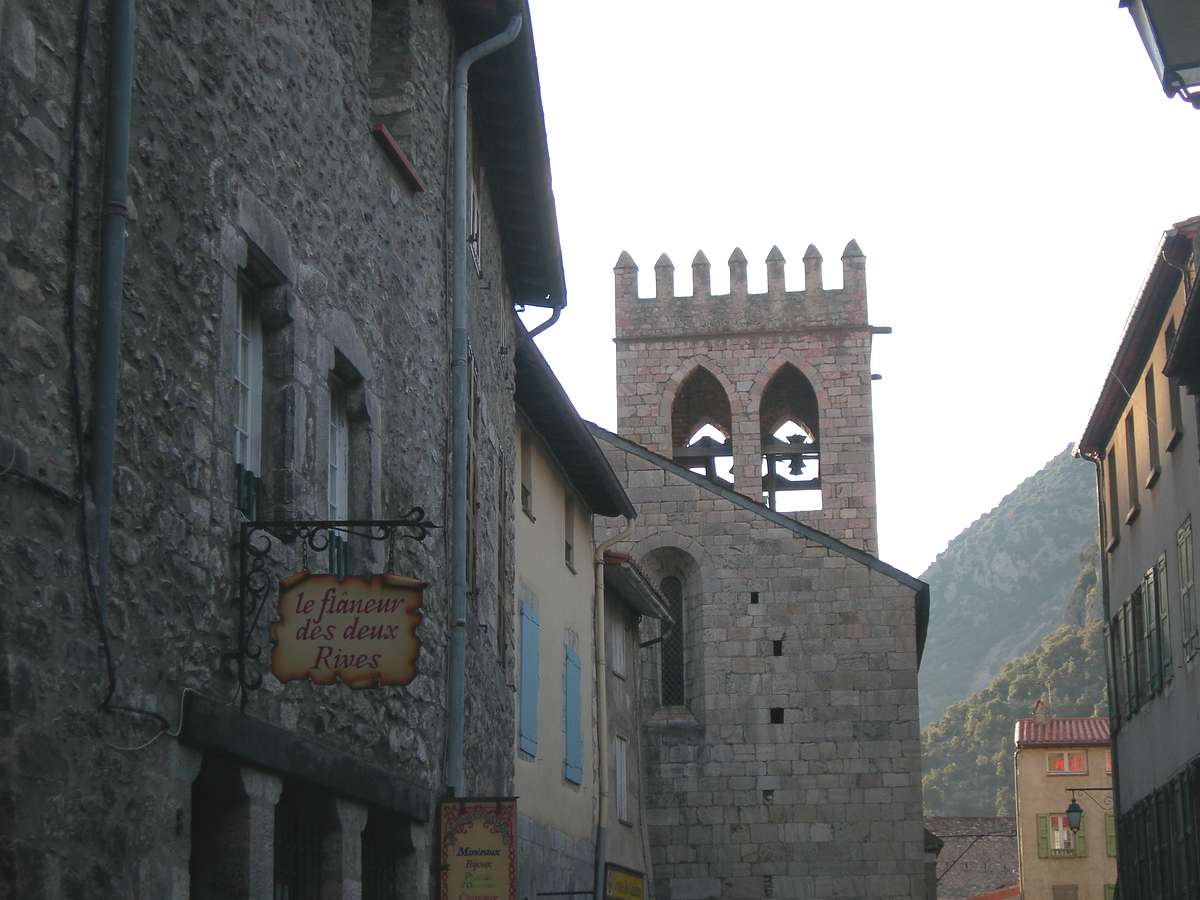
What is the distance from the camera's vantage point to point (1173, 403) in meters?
18.5

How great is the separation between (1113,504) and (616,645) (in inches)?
240

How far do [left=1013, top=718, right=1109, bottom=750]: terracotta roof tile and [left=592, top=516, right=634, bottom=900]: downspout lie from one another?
1437 inches

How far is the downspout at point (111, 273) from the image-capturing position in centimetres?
592

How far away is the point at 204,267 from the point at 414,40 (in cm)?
386

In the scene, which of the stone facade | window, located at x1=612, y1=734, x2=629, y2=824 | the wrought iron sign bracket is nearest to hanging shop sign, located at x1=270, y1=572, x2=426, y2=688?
the wrought iron sign bracket

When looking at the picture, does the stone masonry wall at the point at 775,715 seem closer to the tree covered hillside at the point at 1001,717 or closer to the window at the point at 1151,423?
the window at the point at 1151,423

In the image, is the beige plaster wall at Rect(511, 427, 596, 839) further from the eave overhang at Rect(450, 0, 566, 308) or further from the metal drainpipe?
the metal drainpipe

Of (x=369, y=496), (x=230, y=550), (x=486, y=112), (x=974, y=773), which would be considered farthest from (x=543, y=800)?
(x=974, y=773)

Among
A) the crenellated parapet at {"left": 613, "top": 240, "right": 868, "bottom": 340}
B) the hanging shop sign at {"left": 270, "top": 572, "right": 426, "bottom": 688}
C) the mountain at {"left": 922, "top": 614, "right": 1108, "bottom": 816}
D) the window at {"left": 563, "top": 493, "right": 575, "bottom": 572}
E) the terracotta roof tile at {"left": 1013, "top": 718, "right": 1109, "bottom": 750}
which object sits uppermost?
the crenellated parapet at {"left": 613, "top": 240, "right": 868, "bottom": 340}

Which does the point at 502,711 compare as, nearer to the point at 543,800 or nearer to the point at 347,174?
the point at 543,800

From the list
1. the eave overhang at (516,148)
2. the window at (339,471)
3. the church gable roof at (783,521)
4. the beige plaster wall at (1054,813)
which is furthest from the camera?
the beige plaster wall at (1054,813)

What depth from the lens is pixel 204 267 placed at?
7.05 meters

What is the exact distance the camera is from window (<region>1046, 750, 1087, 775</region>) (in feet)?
182

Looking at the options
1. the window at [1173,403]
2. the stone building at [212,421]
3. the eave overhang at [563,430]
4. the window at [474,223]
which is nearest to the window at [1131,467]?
the window at [1173,403]
